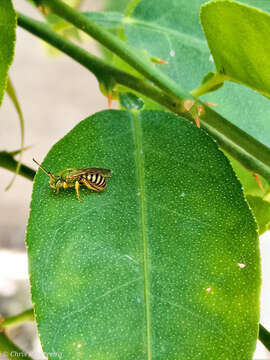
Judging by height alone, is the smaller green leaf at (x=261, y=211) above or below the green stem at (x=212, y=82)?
below

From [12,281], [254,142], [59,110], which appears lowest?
[12,281]

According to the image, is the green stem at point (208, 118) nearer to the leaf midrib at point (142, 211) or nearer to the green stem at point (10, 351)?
the leaf midrib at point (142, 211)

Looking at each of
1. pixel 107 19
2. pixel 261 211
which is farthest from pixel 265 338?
pixel 107 19

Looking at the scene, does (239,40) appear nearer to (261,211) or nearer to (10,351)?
(261,211)

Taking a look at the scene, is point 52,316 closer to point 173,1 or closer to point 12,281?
point 173,1

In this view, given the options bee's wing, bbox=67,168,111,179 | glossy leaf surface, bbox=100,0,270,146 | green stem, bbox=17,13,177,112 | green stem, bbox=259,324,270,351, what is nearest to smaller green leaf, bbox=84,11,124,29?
glossy leaf surface, bbox=100,0,270,146

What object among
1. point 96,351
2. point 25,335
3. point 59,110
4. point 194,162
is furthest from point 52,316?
point 59,110

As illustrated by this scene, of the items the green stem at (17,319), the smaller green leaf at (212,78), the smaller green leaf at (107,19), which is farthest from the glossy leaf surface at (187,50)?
the green stem at (17,319)
